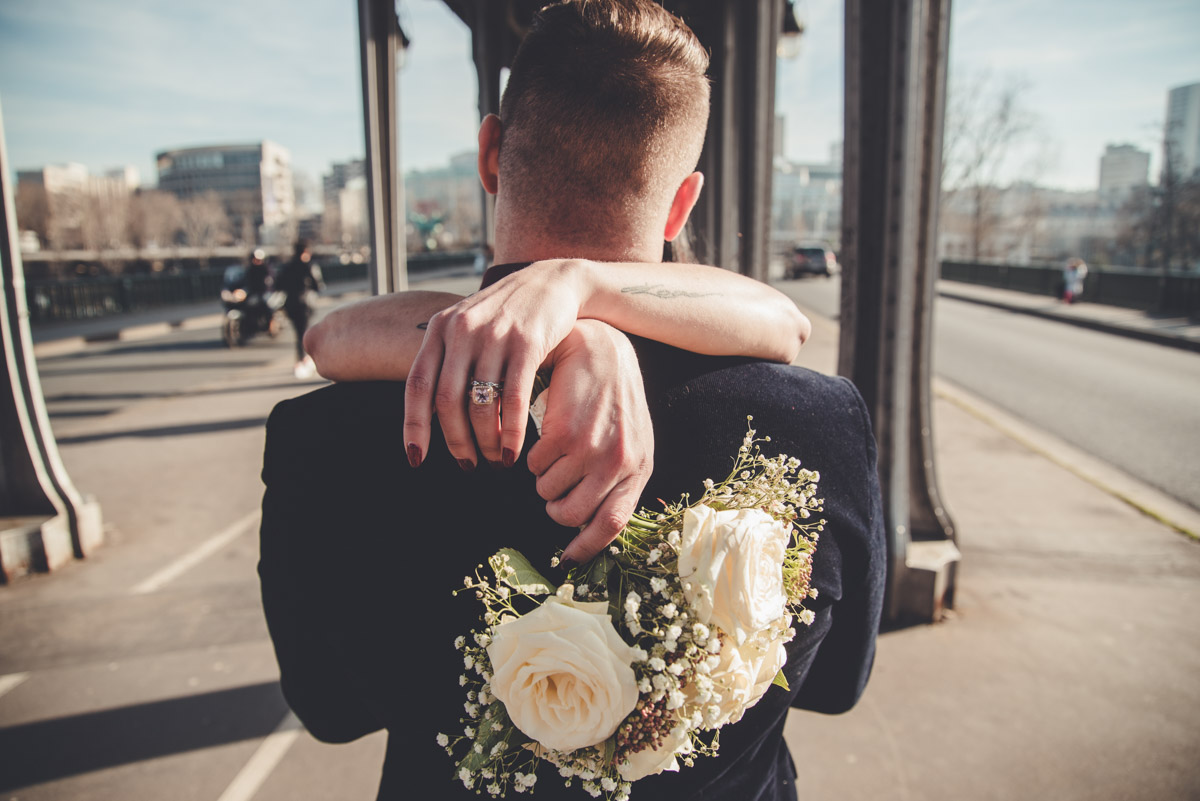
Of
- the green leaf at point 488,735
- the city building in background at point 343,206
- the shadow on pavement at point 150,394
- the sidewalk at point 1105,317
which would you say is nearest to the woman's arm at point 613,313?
the green leaf at point 488,735

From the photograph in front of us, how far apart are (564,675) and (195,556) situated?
17.6 feet

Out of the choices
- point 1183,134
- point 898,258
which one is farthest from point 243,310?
point 1183,134

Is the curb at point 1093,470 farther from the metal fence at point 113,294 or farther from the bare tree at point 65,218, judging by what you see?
the bare tree at point 65,218

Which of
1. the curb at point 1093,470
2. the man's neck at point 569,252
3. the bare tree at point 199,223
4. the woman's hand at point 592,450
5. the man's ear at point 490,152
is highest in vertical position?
the bare tree at point 199,223

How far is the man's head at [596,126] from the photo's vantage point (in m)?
1.13

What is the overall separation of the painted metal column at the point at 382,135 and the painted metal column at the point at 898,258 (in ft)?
9.36

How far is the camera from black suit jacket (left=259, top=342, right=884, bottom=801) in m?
1.09

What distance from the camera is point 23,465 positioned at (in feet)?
15.8

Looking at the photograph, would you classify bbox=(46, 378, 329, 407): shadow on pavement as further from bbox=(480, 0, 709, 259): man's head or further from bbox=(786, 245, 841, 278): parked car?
bbox=(786, 245, 841, 278): parked car

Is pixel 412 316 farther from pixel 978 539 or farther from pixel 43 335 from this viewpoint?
pixel 43 335

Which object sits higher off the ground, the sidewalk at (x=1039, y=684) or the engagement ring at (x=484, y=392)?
the engagement ring at (x=484, y=392)

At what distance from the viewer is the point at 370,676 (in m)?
1.17

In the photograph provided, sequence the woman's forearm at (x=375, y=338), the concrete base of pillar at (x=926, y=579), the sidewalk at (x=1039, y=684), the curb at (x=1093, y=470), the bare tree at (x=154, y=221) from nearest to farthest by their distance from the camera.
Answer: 1. the woman's forearm at (x=375, y=338)
2. the sidewalk at (x=1039, y=684)
3. the concrete base of pillar at (x=926, y=579)
4. the curb at (x=1093, y=470)
5. the bare tree at (x=154, y=221)

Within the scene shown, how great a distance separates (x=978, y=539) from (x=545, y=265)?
5.39m
